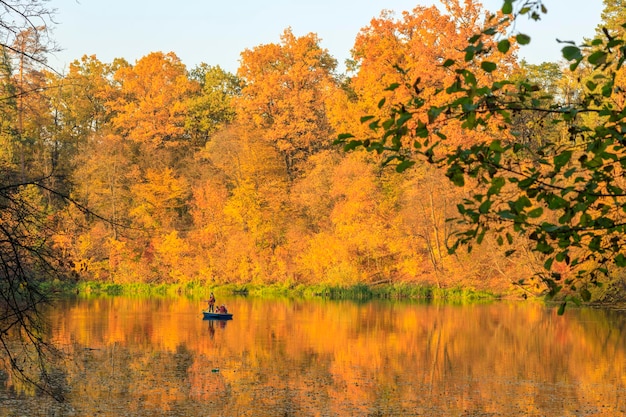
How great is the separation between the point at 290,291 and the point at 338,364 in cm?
2635

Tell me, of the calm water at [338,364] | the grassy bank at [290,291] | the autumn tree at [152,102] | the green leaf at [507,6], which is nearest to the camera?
the green leaf at [507,6]

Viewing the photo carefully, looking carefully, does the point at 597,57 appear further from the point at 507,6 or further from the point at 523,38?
the point at 507,6

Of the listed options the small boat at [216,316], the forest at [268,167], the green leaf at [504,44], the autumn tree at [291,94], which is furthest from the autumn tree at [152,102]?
the green leaf at [504,44]

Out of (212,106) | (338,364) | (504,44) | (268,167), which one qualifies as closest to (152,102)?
(212,106)

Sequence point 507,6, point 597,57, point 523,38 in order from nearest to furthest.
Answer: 1. point 507,6
2. point 523,38
3. point 597,57

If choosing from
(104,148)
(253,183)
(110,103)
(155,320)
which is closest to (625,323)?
(155,320)

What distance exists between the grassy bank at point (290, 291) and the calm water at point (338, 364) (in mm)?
7179

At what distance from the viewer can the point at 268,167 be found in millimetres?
52938

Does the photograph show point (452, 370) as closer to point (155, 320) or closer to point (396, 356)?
point (396, 356)

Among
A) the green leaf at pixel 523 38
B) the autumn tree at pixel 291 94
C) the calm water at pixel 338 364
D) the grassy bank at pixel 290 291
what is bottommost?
the calm water at pixel 338 364

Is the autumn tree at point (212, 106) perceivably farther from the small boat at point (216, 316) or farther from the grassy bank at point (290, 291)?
the small boat at point (216, 316)

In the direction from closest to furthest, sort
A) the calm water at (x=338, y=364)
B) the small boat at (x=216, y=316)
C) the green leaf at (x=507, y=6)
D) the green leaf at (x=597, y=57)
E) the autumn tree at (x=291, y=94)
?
the green leaf at (x=507, y=6) → the green leaf at (x=597, y=57) → the calm water at (x=338, y=364) → the small boat at (x=216, y=316) → the autumn tree at (x=291, y=94)

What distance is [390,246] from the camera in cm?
4541

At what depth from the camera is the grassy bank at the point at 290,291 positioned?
1647 inches
